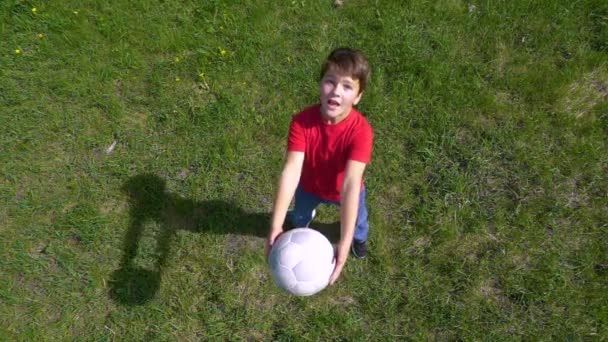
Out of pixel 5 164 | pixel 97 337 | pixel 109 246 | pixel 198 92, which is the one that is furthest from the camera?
pixel 198 92

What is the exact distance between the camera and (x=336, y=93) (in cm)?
219

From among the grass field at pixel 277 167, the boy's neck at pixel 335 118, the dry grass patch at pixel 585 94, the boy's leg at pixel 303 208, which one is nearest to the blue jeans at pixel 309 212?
the boy's leg at pixel 303 208

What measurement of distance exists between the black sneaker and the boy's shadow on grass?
0.62 meters

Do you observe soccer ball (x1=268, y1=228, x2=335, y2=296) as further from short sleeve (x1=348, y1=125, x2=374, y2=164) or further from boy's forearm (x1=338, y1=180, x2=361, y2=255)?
short sleeve (x1=348, y1=125, x2=374, y2=164)

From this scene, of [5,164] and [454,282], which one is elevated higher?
[454,282]

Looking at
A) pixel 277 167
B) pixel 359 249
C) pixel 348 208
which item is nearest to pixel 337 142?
pixel 348 208

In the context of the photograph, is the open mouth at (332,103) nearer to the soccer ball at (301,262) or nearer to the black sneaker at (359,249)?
the soccer ball at (301,262)

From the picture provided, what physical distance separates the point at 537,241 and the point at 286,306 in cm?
169

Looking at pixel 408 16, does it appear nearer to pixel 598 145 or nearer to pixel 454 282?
pixel 598 145

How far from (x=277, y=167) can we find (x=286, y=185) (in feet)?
3.56

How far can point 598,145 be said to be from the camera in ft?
11.2

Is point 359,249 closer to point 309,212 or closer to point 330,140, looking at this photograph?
point 309,212

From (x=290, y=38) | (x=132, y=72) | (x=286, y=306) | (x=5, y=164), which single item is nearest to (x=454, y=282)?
(x=286, y=306)

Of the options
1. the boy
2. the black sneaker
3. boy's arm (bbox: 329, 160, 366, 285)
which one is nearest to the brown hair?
the boy
